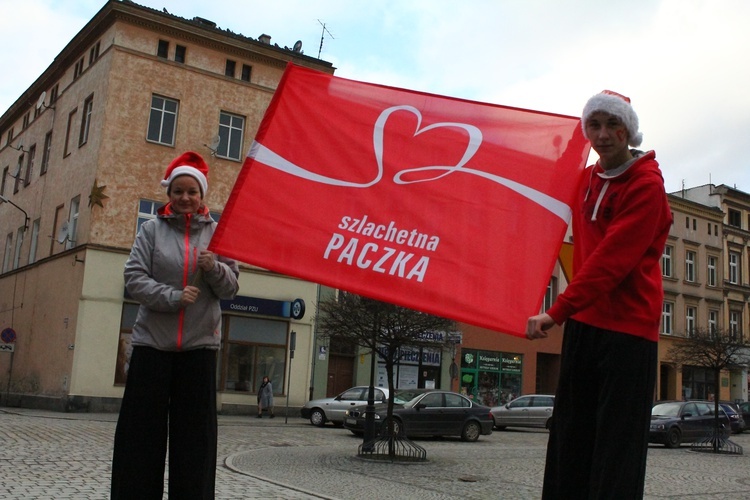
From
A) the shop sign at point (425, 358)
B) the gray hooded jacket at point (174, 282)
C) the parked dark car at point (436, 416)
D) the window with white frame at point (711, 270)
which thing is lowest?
the parked dark car at point (436, 416)

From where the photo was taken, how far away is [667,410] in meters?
26.0

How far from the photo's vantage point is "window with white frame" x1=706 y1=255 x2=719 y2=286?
5452 centimetres

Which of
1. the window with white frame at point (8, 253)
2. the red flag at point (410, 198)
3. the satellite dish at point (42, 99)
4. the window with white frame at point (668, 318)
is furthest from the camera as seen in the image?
the window with white frame at point (668, 318)

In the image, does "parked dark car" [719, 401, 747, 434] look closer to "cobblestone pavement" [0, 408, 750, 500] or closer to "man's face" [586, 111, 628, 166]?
"cobblestone pavement" [0, 408, 750, 500]

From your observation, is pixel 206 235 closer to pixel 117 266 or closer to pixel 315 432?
pixel 315 432

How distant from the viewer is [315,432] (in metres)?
23.1

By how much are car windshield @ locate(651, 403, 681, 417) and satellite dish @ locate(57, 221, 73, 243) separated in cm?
2103

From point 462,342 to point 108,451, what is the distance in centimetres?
2808

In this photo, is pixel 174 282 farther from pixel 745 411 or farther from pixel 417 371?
pixel 745 411

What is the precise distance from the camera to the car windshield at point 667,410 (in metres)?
25.7

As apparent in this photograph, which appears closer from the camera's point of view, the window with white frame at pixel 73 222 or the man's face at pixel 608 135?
the man's face at pixel 608 135

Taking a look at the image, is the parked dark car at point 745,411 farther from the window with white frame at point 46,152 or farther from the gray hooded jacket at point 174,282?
the gray hooded jacket at point 174,282

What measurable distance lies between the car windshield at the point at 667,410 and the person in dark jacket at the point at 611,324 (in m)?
24.1

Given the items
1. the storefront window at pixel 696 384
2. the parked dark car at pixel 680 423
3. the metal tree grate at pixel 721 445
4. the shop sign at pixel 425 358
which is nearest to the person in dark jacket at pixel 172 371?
the metal tree grate at pixel 721 445
